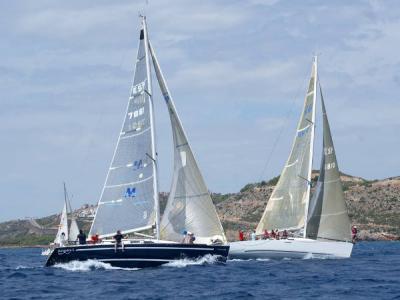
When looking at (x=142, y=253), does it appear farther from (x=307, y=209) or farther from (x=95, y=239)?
(x=307, y=209)

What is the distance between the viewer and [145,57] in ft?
160

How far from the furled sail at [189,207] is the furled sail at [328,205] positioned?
10.2 m

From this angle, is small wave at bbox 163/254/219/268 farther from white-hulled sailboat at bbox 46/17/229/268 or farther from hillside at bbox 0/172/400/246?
hillside at bbox 0/172/400/246

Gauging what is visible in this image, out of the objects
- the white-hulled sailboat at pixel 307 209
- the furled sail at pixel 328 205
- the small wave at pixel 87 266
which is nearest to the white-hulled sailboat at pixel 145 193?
the small wave at pixel 87 266

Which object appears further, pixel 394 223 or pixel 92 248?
pixel 394 223

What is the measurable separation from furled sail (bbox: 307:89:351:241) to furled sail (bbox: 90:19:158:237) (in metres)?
12.9

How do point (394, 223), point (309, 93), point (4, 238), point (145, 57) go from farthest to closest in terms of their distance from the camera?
1. point (4, 238)
2. point (394, 223)
3. point (309, 93)
4. point (145, 57)

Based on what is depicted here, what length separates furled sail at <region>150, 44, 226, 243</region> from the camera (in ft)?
159

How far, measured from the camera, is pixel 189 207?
48.4 metres

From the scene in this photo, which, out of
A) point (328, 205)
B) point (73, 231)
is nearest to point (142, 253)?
point (328, 205)

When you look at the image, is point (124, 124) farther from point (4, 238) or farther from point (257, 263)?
point (4, 238)

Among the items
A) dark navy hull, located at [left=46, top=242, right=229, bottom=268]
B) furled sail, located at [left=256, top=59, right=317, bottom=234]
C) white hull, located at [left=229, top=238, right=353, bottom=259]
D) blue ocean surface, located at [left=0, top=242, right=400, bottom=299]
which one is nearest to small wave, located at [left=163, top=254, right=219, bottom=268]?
blue ocean surface, located at [left=0, top=242, right=400, bottom=299]

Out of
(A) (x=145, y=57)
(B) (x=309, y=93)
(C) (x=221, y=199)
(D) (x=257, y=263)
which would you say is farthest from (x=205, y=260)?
(C) (x=221, y=199)

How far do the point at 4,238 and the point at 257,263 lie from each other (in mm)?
109760
